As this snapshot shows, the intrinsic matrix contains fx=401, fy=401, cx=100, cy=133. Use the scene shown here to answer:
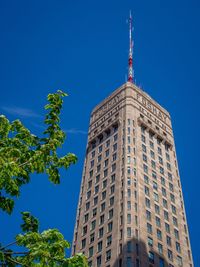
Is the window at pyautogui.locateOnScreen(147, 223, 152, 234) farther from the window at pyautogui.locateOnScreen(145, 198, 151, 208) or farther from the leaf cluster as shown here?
the leaf cluster

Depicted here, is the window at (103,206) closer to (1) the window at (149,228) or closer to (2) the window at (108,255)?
(1) the window at (149,228)

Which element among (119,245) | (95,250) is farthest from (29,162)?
(95,250)

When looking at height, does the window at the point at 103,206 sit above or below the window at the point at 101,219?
above

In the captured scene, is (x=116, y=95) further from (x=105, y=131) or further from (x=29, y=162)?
(x=29, y=162)

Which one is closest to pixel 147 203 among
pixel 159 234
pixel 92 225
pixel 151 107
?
pixel 159 234

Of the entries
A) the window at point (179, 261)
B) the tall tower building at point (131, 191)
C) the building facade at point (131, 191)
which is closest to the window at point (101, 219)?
the building facade at point (131, 191)

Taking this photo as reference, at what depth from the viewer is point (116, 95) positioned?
357 ft

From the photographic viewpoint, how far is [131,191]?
260 ft

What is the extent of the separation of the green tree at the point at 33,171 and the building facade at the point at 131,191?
5102 cm

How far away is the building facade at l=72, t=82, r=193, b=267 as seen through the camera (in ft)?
236

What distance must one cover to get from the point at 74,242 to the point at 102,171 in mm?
17404

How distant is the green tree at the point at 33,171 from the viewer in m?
16.2

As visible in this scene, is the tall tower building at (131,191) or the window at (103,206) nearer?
the tall tower building at (131,191)

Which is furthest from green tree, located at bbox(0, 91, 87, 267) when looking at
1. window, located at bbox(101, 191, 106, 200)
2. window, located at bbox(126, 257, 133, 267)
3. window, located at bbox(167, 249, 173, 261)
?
window, located at bbox(101, 191, 106, 200)
